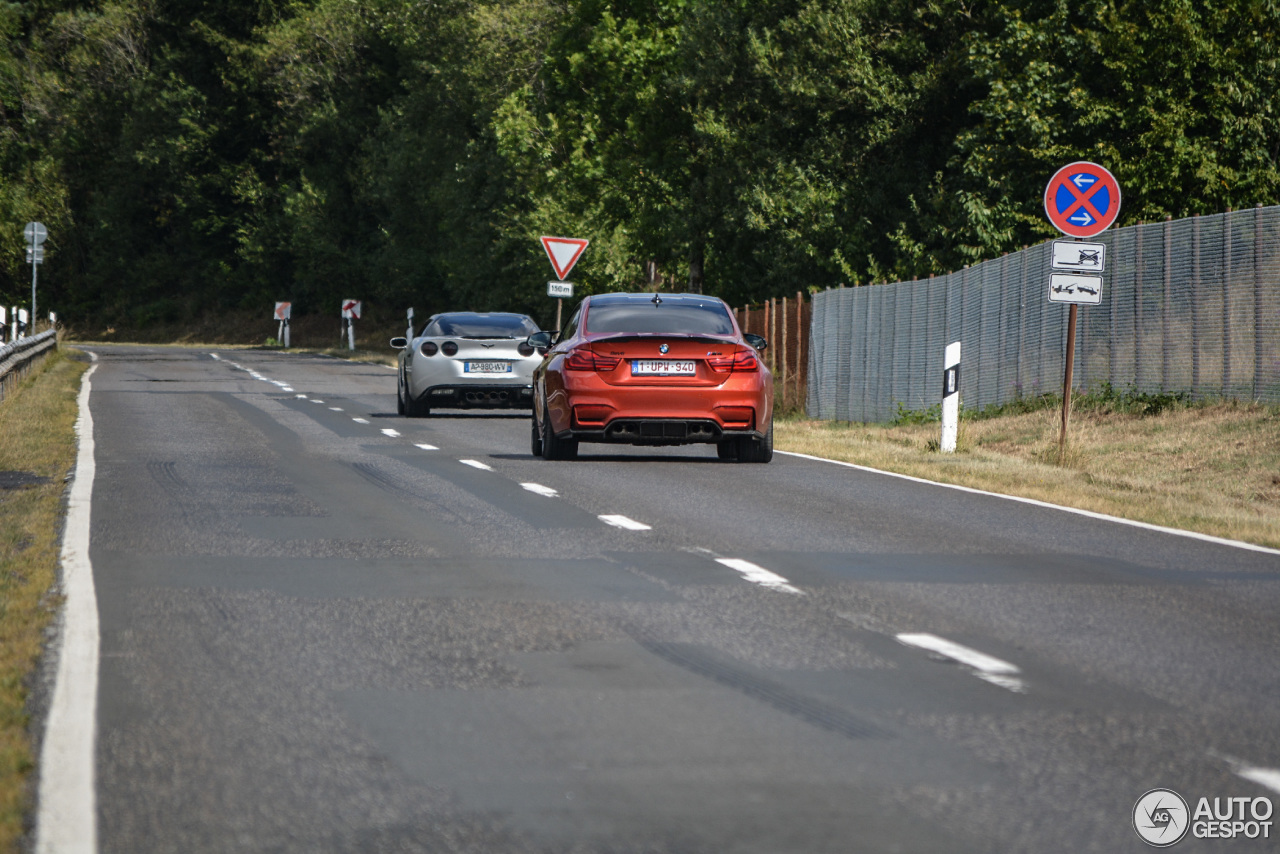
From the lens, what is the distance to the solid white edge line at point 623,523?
11327mm

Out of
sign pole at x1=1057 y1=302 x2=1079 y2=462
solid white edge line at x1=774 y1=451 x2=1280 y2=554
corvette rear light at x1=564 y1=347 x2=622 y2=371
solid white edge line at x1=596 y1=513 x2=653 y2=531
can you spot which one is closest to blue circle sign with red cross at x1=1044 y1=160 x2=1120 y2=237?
sign pole at x1=1057 y1=302 x2=1079 y2=462

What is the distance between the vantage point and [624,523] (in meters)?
11.6

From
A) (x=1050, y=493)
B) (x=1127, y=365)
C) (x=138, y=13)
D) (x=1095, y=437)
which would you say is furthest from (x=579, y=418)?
(x=138, y=13)

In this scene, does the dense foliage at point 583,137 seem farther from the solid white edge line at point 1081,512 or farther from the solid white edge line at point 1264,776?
the solid white edge line at point 1264,776

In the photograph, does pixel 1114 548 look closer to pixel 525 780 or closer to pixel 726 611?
pixel 726 611

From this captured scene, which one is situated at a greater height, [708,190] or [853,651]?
[708,190]

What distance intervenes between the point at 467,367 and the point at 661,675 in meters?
18.4

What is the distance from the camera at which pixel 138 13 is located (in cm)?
8550

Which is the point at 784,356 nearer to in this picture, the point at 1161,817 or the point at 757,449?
the point at 757,449

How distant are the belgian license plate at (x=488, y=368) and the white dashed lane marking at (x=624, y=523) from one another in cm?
1298

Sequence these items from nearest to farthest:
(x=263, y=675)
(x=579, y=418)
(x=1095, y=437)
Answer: (x=263, y=675) → (x=579, y=418) → (x=1095, y=437)

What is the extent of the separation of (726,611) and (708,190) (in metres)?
35.5

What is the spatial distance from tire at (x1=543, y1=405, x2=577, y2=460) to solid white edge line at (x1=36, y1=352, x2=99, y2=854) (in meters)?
7.86

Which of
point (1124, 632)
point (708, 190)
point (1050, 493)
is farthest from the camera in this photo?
point (708, 190)
